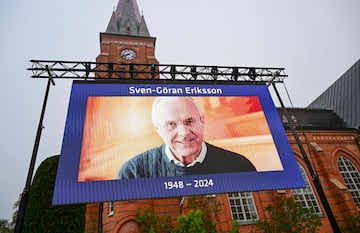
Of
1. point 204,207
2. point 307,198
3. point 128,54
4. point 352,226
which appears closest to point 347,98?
point 307,198

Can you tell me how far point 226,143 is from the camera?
8.48 metres

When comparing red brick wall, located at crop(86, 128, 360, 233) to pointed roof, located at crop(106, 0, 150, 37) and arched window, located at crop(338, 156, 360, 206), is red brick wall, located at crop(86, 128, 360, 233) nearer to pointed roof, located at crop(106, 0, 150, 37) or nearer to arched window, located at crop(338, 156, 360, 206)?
arched window, located at crop(338, 156, 360, 206)

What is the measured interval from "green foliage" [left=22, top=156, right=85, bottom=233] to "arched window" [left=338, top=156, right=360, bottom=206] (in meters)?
17.7

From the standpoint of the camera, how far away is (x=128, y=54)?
2184 centimetres

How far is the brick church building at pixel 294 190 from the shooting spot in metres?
12.3

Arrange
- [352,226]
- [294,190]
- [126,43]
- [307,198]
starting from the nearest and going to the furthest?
[352,226], [307,198], [294,190], [126,43]

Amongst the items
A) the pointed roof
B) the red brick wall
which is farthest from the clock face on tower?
the red brick wall

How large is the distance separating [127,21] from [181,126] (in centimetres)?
2190

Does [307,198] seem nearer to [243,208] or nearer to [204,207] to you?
[243,208]

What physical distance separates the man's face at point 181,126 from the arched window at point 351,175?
14.1 m

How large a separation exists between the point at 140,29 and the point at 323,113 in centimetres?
2124

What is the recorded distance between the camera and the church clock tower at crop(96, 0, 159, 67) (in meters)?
21.1

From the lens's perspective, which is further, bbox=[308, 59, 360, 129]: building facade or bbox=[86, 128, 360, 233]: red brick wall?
bbox=[308, 59, 360, 129]: building facade

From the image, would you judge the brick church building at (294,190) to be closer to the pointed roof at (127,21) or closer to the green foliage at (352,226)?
the pointed roof at (127,21)
